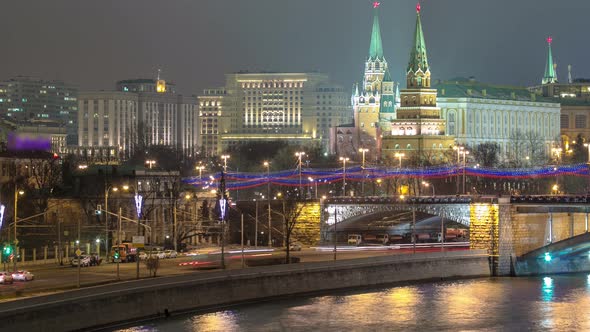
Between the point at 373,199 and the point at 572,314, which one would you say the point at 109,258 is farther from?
the point at 572,314

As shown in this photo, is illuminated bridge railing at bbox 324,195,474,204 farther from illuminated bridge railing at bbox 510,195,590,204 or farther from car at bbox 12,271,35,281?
car at bbox 12,271,35,281

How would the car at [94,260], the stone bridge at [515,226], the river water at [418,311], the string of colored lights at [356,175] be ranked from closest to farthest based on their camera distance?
1. the river water at [418,311]
2. the car at [94,260]
3. the stone bridge at [515,226]
4. the string of colored lights at [356,175]

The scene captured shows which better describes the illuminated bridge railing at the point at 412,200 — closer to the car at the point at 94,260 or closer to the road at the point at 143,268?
the road at the point at 143,268

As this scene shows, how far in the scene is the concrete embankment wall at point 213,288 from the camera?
5494 cm

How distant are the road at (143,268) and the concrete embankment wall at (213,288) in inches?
162

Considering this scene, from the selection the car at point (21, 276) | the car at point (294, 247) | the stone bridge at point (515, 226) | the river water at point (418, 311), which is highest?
the stone bridge at point (515, 226)

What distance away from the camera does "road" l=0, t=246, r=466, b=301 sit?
64.9 metres

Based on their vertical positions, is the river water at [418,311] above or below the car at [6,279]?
below

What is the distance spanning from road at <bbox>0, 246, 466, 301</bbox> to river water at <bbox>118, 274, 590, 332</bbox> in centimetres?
588

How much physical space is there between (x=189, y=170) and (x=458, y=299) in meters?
122

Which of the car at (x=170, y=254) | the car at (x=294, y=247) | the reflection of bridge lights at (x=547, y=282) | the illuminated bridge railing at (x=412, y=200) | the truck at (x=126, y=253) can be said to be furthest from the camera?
the car at (x=294, y=247)

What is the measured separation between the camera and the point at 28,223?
3846 inches

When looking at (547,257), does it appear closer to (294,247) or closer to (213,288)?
(294,247)

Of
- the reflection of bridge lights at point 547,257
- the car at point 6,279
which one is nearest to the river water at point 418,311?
the reflection of bridge lights at point 547,257
